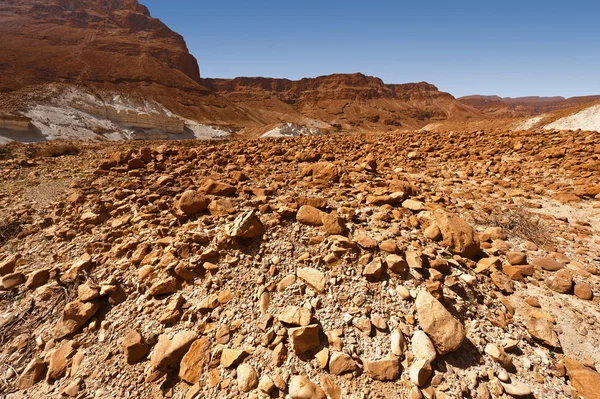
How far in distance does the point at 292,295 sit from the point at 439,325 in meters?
1.31

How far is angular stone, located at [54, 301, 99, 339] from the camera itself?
8.73ft

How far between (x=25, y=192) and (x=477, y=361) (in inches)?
301

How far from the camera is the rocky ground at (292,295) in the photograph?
217cm

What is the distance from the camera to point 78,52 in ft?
183

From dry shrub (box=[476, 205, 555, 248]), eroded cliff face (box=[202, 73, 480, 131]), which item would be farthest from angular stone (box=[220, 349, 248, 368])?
eroded cliff face (box=[202, 73, 480, 131])

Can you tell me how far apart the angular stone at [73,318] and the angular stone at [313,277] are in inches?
84.5

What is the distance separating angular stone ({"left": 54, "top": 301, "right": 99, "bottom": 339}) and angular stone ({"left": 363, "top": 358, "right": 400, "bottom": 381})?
8.95 feet

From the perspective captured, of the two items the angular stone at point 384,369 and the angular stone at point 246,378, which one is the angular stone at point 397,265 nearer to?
the angular stone at point 384,369

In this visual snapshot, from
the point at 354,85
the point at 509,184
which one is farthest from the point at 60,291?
the point at 354,85

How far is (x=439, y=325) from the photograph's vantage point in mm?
2305

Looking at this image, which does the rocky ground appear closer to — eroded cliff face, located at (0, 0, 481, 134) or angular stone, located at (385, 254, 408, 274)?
angular stone, located at (385, 254, 408, 274)

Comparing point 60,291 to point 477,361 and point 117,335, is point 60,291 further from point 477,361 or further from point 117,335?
point 477,361

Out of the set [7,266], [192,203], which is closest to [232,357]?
[192,203]

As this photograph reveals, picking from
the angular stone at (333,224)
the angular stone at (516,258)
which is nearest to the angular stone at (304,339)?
the angular stone at (333,224)
